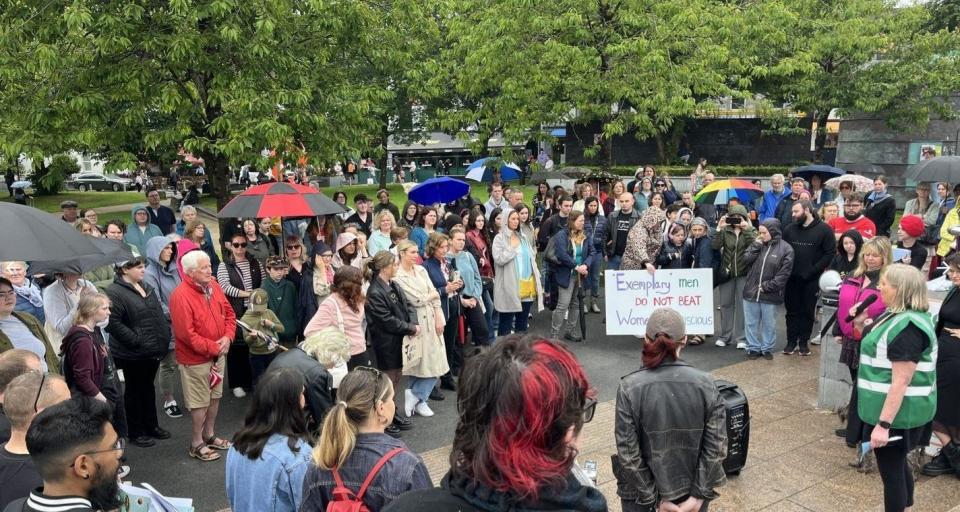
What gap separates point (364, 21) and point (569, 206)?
159 inches

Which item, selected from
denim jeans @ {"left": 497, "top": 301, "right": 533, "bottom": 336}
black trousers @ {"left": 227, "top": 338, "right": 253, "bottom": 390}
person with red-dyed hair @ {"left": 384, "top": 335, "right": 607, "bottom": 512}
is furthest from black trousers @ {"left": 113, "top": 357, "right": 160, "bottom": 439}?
person with red-dyed hair @ {"left": 384, "top": 335, "right": 607, "bottom": 512}

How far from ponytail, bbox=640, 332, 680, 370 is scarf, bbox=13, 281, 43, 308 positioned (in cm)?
597

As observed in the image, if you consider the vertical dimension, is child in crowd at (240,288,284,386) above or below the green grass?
above

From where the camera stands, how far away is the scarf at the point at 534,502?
202 cm

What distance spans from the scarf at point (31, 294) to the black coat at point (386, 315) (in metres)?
3.09

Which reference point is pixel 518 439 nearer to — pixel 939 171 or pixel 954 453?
pixel 954 453

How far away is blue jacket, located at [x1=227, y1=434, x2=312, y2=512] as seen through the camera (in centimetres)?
354

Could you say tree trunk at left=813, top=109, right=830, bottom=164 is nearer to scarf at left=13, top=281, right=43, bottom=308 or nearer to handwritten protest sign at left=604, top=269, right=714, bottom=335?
handwritten protest sign at left=604, top=269, right=714, bottom=335

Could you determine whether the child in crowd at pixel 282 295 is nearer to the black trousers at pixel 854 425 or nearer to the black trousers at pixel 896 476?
the black trousers at pixel 854 425

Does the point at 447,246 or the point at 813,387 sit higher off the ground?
the point at 447,246

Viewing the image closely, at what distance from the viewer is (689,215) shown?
415 inches

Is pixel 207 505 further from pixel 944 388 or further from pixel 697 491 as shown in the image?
pixel 944 388

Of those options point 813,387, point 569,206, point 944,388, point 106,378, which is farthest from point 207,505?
point 569,206

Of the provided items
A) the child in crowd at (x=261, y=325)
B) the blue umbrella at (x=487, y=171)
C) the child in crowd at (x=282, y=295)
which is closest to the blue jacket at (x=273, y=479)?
the child in crowd at (x=261, y=325)
